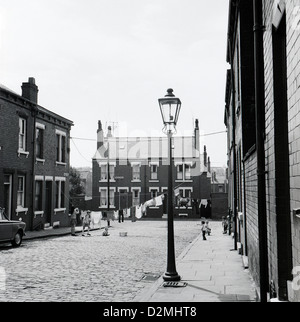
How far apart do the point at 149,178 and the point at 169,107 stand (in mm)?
41553

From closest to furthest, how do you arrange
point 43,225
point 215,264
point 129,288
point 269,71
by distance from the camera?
point 269,71 < point 129,288 < point 215,264 < point 43,225

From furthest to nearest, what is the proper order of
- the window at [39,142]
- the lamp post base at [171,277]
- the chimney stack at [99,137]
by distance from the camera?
the chimney stack at [99,137]
the window at [39,142]
the lamp post base at [171,277]

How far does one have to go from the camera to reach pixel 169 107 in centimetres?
963

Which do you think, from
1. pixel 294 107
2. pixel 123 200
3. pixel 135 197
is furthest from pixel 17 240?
pixel 135 197

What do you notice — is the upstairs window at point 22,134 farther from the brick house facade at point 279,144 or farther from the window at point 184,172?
the window at point 184,172

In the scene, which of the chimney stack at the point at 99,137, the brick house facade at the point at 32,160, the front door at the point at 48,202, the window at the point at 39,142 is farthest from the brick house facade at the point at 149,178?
the window at the point at 39,142

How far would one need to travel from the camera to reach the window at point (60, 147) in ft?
95.0

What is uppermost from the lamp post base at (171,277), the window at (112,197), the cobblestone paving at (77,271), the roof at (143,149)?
the roof at (143,149)

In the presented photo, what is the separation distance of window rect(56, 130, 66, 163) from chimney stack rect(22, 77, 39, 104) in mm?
3927

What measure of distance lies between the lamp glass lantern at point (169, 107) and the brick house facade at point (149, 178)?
39.6 metres

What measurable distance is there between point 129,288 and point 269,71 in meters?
5.66
